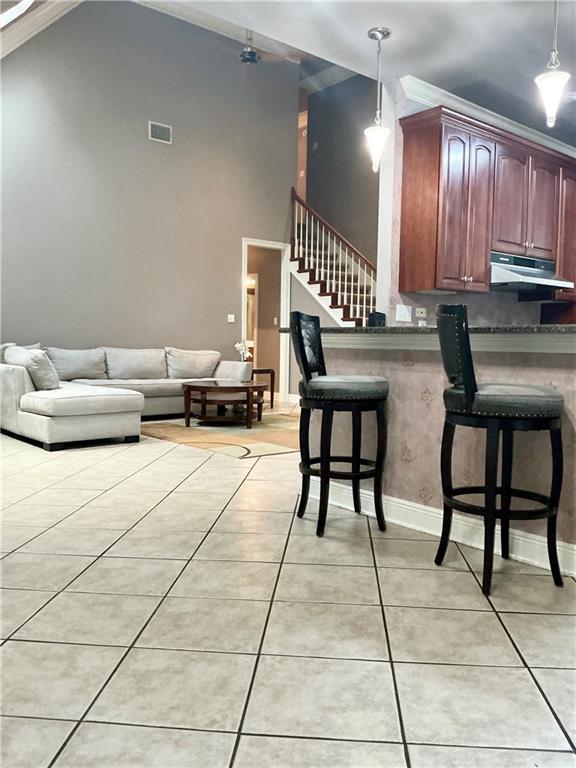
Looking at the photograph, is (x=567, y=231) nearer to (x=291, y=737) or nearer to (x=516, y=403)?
(x=516, y=403)

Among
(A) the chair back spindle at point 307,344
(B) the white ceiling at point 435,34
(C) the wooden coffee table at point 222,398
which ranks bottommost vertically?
(C) the wooden coffee table at point 222,398

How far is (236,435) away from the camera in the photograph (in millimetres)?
5801

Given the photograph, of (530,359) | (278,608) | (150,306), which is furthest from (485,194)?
(150,306)

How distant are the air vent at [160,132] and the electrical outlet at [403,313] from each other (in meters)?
4.82

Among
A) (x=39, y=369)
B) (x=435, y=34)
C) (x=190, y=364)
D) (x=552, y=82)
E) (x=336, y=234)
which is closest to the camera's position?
(x=552, y=82)

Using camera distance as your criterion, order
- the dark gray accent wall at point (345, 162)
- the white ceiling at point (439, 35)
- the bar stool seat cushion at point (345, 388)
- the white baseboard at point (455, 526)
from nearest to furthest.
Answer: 1. the white baseboard at point (455, 526)
2. the bar stool seat cushion at point (345, 388)
3. the white ceiling at point (439, 35)
4. the dark gray accent wall at point (345, 162)

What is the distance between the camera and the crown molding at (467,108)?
4.19 meters

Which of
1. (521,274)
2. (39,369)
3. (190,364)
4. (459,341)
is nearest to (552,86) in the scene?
(459,341)

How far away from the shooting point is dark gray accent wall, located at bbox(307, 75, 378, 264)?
920cm

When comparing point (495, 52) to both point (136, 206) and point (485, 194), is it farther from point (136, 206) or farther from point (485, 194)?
point (136, 206)

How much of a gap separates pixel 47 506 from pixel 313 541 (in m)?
1.52

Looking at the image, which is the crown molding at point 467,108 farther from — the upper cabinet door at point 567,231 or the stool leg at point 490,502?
the stool leg at point 490,502

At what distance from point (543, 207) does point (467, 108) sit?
3.59 ft

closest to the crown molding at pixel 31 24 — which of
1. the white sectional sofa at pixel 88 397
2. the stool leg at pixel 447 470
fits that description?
the white sectional sofa at pixel 88 397
